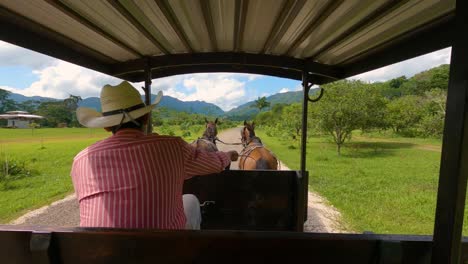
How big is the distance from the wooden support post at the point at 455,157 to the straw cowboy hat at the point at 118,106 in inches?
62.8

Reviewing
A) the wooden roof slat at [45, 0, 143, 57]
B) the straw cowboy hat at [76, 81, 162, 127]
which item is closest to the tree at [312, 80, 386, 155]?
the wooden roof slat at [45, 0, 143, 57]

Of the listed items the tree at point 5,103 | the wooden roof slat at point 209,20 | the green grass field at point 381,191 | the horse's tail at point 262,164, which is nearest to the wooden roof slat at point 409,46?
the wooden roof slat at point 209,20

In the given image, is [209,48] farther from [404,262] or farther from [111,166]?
[404,262]

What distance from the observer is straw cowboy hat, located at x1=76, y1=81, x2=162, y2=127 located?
1.70 metres

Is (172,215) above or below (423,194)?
above

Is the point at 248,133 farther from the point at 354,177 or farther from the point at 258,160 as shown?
the point at 354,177

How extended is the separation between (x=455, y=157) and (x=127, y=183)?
1453 mm

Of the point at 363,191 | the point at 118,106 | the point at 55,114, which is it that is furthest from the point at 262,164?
the point at 55,114

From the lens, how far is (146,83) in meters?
3.23

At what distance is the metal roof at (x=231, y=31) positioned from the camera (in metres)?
1.75

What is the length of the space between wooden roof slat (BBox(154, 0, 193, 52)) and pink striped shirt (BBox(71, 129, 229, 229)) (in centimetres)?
93

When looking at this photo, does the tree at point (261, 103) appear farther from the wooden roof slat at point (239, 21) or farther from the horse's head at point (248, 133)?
the wooden roof slat at point (239, 21)

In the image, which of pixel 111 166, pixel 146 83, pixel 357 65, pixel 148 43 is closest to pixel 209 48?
pixel 148 43

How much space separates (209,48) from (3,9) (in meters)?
1.77
